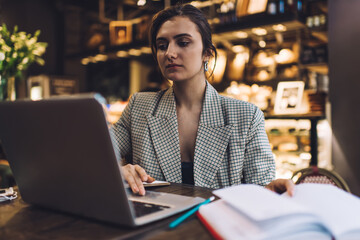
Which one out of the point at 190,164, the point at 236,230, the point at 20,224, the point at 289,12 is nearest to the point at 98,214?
the point at 20,224

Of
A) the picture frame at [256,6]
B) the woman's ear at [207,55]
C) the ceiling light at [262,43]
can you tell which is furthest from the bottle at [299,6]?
the woman's ear at [207,55]

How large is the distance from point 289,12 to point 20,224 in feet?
12.1

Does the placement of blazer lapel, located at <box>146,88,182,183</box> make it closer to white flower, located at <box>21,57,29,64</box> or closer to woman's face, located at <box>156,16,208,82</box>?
woman's face, located at <box>156,16,208,82</box>

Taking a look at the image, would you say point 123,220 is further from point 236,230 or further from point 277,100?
point 277,100

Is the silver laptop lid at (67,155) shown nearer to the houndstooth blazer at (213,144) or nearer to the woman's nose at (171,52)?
the houndstooth blazer at (213,144)

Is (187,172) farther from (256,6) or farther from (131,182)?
(256,6)

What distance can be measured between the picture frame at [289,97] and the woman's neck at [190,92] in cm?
225

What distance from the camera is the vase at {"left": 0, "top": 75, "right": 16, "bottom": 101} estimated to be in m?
3.51

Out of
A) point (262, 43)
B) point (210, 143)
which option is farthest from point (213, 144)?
point (262, 43)

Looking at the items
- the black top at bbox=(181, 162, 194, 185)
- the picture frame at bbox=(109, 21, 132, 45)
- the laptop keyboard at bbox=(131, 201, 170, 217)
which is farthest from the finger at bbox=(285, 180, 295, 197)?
the picture frame at bbox=(109, 21, 132, 45)

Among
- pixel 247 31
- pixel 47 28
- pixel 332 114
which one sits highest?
pixel 47 28

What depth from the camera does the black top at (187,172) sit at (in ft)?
4.64

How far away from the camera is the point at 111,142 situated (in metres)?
0.59

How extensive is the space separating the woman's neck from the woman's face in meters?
0.06
